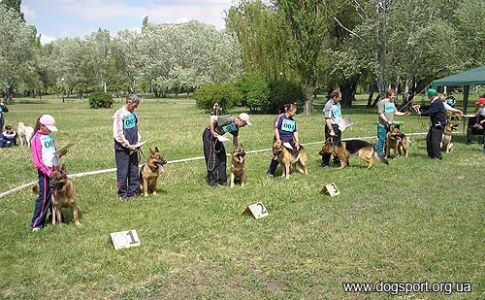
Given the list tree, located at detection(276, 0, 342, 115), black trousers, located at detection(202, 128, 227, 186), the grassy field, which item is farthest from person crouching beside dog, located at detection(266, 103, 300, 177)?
tree, located at detection(276, 0, 342, 115)

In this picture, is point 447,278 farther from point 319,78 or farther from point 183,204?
point 319,78

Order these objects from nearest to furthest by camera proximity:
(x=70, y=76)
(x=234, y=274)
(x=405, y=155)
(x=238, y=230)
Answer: (x=234, y=274) → (x=238, y=230) → (x=405, y=155) → (x=70, y=76)

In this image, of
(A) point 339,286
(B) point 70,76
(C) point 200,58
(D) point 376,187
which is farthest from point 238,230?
(B) point 70,76

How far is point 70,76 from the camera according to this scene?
72500 millimetres

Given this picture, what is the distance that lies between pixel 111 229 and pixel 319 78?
26.2 meters

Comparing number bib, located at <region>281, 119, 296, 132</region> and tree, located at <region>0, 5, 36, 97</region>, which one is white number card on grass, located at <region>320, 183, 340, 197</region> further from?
tree, located at <region>0, 5, 36, 97</region>

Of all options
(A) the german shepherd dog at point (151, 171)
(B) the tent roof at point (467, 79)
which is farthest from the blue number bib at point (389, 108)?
(A) the german shepherd dog at point (151, 171)

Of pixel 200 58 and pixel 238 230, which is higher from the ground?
pixel 200 58

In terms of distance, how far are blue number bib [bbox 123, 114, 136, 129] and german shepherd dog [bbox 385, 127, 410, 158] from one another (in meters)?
6.89

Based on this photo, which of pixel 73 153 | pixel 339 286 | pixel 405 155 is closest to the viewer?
pixel 339 286

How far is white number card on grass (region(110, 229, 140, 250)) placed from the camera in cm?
578

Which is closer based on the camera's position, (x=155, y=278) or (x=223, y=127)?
(x=155, y=278)

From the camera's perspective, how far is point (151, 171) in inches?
330

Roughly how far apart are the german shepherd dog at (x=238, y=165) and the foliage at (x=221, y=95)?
23.5 meters
